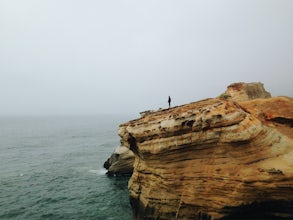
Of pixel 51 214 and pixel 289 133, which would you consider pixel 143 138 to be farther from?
pixel 51 214

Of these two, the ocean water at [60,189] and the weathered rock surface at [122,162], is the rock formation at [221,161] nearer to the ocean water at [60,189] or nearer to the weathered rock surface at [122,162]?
A: the ocean water at [60,189]

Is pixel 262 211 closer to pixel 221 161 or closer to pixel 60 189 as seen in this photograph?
pixel 221 161

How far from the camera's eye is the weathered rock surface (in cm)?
4122

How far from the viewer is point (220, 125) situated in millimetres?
17797

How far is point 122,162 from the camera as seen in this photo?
42.2m

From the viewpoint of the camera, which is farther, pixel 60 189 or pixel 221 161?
pixel 60 189

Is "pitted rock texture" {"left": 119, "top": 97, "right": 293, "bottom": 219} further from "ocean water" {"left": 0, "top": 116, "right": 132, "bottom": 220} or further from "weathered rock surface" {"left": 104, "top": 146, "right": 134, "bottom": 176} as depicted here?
"weathered rock surface" {"left": 104, "top": 146, "right": 134, "bottom": 176}

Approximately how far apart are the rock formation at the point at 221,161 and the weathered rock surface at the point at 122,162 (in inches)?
760

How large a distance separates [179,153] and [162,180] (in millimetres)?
2649

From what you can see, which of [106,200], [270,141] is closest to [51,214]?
[106,200]

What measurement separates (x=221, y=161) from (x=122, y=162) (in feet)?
85.6

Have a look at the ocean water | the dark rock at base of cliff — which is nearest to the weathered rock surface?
the ocean water

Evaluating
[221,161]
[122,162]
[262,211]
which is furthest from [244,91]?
[122,162]

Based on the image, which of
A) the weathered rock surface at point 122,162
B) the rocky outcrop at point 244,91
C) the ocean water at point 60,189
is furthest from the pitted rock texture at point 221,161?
the weathered rock surface at point 122,162
